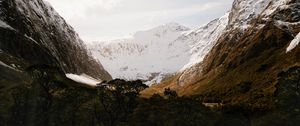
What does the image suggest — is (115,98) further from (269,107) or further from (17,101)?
(269,107)

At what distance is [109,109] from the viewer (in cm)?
14588

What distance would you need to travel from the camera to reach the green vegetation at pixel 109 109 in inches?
5418

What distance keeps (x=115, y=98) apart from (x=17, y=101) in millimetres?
26961

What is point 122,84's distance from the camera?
471 feet

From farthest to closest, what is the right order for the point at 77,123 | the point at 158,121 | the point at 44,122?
1. the point at 158,121
2. the point at 77,123
3. the point at 44,122

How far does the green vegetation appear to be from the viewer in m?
138

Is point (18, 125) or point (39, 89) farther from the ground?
point (39, 89)

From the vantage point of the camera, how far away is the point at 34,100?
144250 mm

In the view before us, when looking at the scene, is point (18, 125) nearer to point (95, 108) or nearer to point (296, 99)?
point (95, 108)

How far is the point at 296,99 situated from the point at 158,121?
4531cm

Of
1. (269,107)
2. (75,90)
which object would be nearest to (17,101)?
(75,90)

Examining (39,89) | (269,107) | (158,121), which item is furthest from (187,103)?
(39,89)

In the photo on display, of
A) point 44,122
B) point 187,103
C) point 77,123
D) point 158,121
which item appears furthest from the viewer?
point 187,103

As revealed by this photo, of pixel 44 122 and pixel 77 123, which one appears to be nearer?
pixel 44 122
